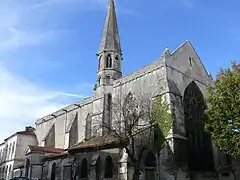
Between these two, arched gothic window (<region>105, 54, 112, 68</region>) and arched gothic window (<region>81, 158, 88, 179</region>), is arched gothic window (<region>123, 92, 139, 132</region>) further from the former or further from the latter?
arched gothic window (<region>105, 54, 112, 68</region>)

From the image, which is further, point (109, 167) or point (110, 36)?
point (110, 36)

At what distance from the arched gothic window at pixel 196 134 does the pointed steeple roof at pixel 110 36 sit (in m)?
13.2

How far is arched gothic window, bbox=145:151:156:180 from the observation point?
26.8 meters

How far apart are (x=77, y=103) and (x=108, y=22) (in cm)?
1309

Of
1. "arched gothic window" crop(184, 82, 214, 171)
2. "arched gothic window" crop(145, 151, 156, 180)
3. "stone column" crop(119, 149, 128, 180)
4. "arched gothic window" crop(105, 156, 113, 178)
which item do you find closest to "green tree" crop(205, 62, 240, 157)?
"arched gothic window" crop(184, 82, 214, 171)

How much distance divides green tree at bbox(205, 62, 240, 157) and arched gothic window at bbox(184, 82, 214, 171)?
17.5 ft

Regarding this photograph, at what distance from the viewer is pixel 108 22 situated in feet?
137

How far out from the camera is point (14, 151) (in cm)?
4994

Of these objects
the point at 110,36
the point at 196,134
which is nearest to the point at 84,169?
the point at 196,134

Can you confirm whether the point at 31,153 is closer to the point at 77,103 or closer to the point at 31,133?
the point at 77,103

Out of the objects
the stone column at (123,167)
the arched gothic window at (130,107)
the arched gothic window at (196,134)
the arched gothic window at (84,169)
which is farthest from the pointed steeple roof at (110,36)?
the stone column at (123,167)

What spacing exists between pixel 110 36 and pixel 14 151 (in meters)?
27.1

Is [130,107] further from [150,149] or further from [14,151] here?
[14,151]

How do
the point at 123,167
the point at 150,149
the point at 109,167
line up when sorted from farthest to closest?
the point at 109,167 → the point at 150,149 → the point at 123,167
